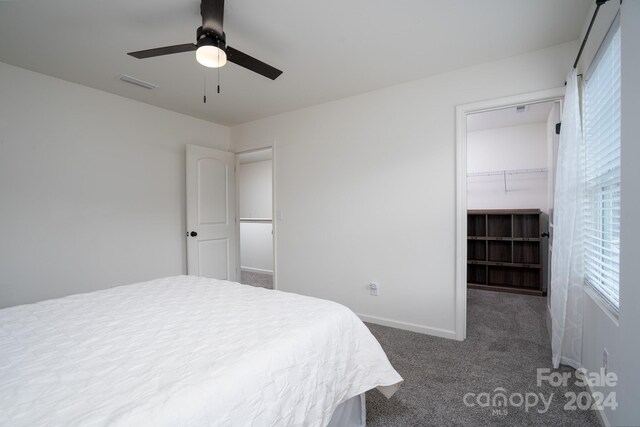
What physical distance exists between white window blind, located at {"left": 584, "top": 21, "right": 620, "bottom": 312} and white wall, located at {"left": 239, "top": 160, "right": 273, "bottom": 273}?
15.5ft

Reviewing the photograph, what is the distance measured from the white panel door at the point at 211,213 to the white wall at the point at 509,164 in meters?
3.89

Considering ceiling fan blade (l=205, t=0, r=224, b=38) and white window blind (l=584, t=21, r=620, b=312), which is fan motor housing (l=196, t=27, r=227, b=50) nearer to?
ceiling fan blade (l=205, t=0, r=224, b=38)

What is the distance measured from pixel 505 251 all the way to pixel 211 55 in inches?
182

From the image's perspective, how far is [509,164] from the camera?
461 cm

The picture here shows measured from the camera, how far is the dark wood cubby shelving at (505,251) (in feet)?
13.7

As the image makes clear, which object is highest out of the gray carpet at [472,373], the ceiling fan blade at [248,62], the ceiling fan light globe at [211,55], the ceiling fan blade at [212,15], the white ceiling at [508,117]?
the white ceiling at [508,117]

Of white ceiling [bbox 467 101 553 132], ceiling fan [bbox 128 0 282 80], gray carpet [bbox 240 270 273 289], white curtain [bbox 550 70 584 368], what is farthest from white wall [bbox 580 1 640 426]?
gray carpet [bbox 240 270 273 289]

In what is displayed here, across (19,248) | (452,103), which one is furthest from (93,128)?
(452,103)

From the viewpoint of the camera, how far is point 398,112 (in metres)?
2.94

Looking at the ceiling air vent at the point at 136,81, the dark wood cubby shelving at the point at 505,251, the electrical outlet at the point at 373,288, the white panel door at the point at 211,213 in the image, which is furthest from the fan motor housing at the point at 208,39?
the dark wood cubby shelving at the point at 505,251

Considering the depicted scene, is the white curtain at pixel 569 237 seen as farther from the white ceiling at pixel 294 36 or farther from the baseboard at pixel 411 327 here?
the baseboard at pixel 411 327

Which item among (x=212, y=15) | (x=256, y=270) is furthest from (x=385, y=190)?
(x=256, y=270)

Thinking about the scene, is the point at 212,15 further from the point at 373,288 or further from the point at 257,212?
the point at 257,212

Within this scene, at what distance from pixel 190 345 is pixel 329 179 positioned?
250 centimetres
